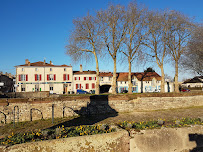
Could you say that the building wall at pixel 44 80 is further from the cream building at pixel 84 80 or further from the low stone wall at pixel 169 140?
the low stone wall at pixel 169 140

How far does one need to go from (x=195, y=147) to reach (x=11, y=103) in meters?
10.4

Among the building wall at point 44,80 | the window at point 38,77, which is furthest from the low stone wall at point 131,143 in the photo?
the window at point 38,77

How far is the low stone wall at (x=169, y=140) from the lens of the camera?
146 inches

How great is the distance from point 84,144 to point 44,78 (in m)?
38.2

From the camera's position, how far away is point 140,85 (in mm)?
41250

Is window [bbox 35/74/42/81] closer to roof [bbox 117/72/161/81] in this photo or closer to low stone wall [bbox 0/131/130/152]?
roof [bbox 117/72/161/81]

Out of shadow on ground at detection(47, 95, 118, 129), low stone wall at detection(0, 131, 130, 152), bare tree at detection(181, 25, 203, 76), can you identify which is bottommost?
shadow on ground at detection(47, 95, 118, 129)

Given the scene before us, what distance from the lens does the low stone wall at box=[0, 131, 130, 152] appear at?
3.04 m

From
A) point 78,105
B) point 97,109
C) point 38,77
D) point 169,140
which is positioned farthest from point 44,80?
point 169,140

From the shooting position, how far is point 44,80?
130 ft

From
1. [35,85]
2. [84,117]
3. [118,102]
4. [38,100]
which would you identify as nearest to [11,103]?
[38,100]

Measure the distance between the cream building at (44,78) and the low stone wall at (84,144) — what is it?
37.1 m

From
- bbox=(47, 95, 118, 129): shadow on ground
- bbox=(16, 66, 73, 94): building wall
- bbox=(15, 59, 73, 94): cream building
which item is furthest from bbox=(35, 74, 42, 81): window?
bbox=(47, 95, 118, 129): shadow on ground

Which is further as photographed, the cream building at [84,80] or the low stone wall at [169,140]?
the cream building at [84,80]
